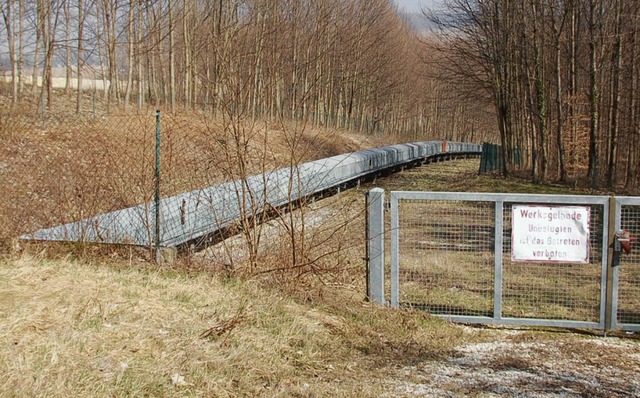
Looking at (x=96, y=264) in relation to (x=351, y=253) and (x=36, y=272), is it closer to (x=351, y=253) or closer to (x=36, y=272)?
(x=36, y=272)

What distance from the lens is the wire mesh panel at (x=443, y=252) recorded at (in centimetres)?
763

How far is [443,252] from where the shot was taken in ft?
26.2

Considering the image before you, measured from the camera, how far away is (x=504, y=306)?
798 centimetres

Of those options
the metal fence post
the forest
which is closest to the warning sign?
the metal fence post

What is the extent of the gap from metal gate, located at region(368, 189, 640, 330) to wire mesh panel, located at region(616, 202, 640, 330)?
11 millimetres

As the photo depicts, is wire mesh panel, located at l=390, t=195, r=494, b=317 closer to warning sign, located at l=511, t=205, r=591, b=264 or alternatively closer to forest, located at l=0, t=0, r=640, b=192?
warning sign, located at l=511, t=205, r=591, b=264

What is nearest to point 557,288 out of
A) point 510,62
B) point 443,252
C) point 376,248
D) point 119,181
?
point 443,252

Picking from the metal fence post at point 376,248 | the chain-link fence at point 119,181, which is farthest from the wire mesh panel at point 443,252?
the chain-link fence at point 119,181

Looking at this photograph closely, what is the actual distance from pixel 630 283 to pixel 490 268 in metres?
1.68

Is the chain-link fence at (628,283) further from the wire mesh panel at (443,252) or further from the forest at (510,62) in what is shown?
the forest at (510,62)

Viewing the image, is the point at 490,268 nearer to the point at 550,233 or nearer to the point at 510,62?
the point at 550,233

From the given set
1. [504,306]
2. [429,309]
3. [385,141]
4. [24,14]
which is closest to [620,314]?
[504,306]

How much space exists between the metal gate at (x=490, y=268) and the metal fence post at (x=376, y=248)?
1 cm

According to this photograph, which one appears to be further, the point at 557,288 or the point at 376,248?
the point at 557,288
